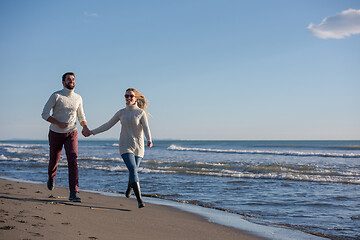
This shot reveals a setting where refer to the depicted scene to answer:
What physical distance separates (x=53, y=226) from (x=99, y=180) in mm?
6989

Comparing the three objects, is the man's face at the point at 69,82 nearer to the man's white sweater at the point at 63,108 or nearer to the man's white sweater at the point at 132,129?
the man's white sweater at the point at 63,108

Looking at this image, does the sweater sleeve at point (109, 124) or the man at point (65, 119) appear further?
the sweater sleeve at point (109, 124)

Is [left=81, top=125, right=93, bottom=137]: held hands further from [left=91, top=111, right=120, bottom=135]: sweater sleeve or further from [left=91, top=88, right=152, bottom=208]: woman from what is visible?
[left=91, top=88, right=152, bottom=208]: woman

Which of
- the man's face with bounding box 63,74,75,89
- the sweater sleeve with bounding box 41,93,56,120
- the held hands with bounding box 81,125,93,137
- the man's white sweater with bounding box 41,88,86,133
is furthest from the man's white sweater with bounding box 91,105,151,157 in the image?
the sweater sleeve with bounding box 41,93,56,120

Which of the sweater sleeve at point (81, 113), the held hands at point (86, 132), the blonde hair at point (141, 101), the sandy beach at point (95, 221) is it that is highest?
the blonde hair at point (141, 101)

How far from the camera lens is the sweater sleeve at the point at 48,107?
5.44m

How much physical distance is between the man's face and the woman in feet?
2.77

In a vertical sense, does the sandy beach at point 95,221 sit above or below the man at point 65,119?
below

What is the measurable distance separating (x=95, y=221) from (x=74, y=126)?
1.77 metres

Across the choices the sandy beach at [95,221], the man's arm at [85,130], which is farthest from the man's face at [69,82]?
the sandy beach at [95,221]

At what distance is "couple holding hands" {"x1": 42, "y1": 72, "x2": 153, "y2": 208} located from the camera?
5.48 m

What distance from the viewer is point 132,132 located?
552cm

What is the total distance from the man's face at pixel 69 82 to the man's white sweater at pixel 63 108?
6 cm

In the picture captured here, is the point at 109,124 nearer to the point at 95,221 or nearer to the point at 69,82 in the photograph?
the point at 69,82
